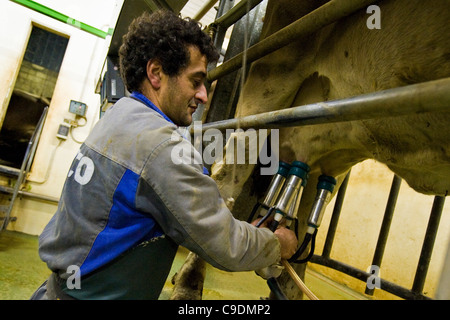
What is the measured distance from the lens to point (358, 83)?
1124mm

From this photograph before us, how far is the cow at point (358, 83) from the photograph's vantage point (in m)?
0.86

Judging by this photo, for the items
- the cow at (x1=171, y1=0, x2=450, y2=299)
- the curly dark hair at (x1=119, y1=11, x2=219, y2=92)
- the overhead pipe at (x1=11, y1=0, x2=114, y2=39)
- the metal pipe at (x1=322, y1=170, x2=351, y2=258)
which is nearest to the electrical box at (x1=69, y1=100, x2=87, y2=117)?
the overhead pipe at (x1=11, y1=0, x2=114, y2=39)

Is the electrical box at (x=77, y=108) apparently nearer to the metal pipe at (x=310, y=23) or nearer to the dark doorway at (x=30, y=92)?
the dark doorway at (x=30, y=92)

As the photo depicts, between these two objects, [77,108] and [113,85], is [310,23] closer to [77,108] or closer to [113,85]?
[113,85]

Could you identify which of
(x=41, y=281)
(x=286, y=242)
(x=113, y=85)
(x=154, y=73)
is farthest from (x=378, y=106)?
(x=41, y=281)

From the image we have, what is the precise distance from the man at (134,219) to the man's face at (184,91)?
0.52 ft

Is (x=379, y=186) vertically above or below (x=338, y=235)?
above

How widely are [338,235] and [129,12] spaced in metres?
4.05

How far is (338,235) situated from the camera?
431 centimetres

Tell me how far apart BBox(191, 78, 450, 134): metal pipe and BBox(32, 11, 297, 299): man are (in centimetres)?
33

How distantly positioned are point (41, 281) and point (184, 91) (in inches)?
92.1
